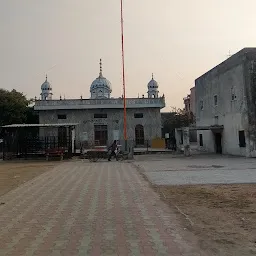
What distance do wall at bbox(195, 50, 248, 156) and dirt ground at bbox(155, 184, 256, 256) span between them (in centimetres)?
1664

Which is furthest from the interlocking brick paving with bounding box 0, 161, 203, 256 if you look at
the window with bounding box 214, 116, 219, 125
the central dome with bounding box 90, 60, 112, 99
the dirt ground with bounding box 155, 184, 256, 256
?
the central dome with bounding box 90, 60, 112, 99

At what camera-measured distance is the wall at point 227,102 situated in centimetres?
2727

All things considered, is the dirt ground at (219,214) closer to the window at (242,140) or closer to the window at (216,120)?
the window at (242,140)

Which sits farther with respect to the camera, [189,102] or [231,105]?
[189,102]

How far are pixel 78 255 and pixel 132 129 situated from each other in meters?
43.3

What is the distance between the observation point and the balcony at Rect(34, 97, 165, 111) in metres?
47.4

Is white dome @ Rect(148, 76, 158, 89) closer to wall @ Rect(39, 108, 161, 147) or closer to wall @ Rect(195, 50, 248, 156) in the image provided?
wall @ Rect(39, 108, 161, 147)

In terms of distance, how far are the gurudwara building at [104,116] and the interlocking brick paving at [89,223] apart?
118 ft

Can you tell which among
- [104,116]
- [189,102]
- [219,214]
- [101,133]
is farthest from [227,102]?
[189,102]

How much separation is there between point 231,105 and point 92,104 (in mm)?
22322

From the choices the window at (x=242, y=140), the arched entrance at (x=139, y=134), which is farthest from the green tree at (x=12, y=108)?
the window at (x=242, y=140)

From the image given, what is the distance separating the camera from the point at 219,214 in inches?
300

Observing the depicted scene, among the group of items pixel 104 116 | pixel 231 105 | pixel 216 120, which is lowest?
pixel 216 120

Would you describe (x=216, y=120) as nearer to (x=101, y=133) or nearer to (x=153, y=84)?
(x=101, y=133)
